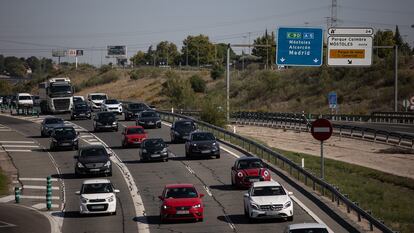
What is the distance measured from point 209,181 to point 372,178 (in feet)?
40.4

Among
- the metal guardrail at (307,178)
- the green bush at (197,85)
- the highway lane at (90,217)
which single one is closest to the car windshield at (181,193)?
the highway lane at (90,217)

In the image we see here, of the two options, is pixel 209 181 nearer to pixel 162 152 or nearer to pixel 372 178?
pixel 162 152

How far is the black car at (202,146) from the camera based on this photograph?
145 feet

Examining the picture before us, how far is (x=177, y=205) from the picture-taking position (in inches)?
1051

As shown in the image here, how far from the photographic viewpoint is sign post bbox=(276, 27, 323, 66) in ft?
171

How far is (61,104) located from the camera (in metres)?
83.0

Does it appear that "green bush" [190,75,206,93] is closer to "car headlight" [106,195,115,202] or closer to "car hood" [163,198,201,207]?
"car headlight" [106,195,115,202]

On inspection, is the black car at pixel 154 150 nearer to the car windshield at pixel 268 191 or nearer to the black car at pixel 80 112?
Result: the car windshield at pixel 268 191

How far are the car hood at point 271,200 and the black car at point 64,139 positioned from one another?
2653cm

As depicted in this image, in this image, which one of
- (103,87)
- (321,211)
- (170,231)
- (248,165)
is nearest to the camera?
(170,231)

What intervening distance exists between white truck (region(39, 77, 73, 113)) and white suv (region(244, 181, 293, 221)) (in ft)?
190

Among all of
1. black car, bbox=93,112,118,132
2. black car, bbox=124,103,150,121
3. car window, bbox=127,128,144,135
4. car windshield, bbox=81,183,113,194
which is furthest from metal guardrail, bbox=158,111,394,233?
black car, bbox=124,103,150,121

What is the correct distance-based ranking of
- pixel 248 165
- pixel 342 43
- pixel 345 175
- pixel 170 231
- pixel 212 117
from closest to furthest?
pixel 170 231 < pixel 248 165 < pixel 345 175 < pixel 342 43 < pixel 212 117

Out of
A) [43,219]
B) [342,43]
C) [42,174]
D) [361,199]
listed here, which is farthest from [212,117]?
[43,219]
